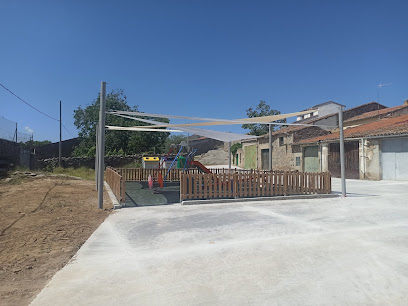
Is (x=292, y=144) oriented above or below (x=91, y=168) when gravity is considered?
above

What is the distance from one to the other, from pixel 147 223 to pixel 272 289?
371 cm

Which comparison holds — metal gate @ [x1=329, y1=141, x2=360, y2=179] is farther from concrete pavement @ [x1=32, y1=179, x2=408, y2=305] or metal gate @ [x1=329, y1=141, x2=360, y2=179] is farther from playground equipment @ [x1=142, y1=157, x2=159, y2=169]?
concrete pavement @ [x1=32, y1=179, x2=408, y2=305]

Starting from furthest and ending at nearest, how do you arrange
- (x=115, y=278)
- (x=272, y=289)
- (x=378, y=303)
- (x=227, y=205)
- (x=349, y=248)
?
(x=227, y=205) → (x=349, y=248) → (x=115, y=278) → (x=272, y=289) → (x=378, y=303)

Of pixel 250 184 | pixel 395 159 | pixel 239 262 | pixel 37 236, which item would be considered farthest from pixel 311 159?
pixel 37 236

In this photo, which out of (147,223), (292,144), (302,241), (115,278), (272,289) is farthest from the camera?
(292,144)

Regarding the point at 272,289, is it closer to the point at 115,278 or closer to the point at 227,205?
the point at 115,278

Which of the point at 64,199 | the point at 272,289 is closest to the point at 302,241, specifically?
the point at 272,289

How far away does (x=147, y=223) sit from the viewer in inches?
244

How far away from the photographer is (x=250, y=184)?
938cm

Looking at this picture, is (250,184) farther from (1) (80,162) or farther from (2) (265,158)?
(2) (265,158)

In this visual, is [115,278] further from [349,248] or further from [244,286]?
[349,248]

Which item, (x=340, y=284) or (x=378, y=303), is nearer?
(x=378, y=303)

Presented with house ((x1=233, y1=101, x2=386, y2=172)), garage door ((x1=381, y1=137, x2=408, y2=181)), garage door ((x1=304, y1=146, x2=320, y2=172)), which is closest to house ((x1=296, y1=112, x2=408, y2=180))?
garage door ((x1=381, y1=137, x2=408, y2=181))

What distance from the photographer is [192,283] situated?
3176 mm
